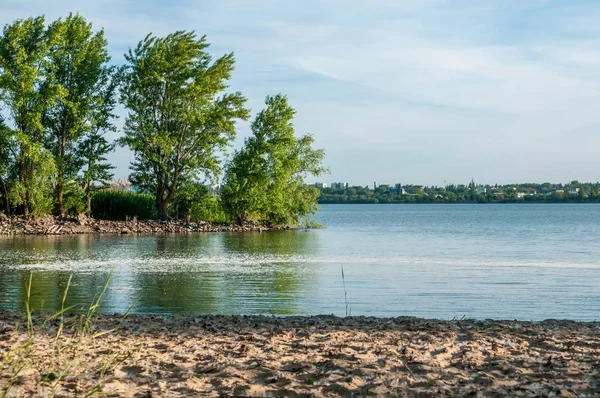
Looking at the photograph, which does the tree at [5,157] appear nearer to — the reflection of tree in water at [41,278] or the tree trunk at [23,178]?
the tree trunk at [23,178]

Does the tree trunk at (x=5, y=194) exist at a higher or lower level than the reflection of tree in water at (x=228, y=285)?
higher

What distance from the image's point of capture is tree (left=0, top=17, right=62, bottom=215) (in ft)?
138

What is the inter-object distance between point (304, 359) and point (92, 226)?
39485 mm

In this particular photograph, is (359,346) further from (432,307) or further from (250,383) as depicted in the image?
(432,307)

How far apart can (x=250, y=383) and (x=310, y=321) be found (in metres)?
4.51

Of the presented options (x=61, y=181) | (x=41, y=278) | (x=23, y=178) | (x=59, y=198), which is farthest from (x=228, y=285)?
(x=59, y=198)

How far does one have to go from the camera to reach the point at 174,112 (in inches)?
1943

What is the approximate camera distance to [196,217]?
52.0 m

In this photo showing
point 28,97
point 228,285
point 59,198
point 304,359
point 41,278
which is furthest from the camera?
point 59,198

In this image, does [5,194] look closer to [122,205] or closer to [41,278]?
[122,205]

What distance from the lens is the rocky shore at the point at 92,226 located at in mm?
41938

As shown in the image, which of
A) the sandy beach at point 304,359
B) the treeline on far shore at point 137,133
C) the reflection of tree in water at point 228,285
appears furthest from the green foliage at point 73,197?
the sandy beach at point 304,359

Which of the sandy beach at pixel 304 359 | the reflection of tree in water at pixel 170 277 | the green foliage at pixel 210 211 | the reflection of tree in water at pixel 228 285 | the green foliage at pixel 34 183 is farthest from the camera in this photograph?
the green foliage at pixel 210 211

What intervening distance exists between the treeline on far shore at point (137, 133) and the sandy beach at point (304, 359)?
1399 inches
